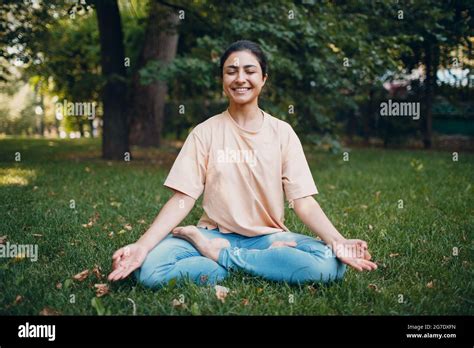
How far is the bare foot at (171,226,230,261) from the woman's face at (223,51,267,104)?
31.9 inches

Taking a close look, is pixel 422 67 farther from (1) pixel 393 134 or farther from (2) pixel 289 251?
(2) pixel 289 251

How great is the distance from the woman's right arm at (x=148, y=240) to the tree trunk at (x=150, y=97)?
8.14 metres

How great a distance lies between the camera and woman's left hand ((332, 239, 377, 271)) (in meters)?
2.64

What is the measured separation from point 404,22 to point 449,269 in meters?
6.55

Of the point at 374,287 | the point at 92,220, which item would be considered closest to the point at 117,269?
the point at 374,287

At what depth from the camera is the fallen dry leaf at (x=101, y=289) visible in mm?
2747

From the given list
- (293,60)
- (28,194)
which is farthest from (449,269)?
(293,60)

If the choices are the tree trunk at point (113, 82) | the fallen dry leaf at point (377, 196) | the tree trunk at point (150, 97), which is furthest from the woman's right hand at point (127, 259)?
the tree trunk at point (150, 97)

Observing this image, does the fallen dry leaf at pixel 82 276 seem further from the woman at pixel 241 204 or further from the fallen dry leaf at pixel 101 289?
the woman at pixel 241 204

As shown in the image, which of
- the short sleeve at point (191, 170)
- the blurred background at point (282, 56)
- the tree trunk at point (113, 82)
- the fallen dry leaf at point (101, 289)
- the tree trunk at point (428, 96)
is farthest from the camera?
the tree trunk at point (428, 96)

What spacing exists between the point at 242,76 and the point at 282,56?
4849 mm

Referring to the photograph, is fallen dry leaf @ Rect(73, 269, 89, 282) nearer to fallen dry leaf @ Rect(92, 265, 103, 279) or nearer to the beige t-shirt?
fallen dry leaf @ Rect(92, 265, 103, 279)

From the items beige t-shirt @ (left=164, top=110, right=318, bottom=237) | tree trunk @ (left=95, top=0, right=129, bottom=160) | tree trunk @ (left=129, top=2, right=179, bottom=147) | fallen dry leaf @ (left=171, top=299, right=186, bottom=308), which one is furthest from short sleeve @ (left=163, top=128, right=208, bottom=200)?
tree trunk @ (left=129, top=2, right=179, bottom=147)

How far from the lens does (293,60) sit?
25.9ft
